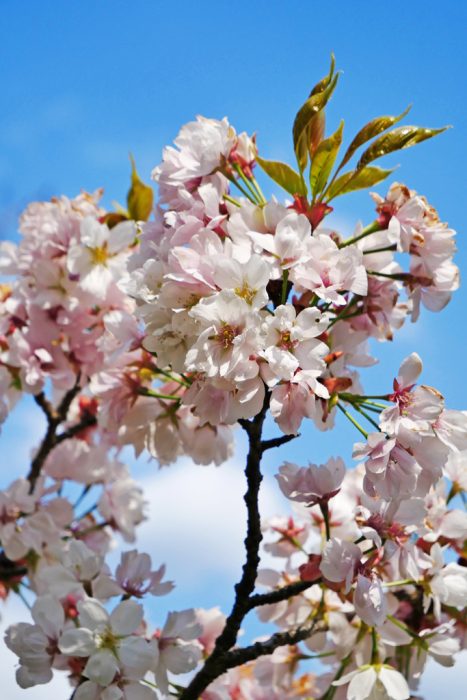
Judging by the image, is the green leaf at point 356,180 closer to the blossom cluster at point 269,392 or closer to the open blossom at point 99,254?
the blossom cluster at point 269,392

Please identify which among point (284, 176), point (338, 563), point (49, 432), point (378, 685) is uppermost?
point (49, 432)

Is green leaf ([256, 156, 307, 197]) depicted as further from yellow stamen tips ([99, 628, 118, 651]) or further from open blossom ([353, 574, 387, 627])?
yellow stamen tips ([99, 628, 118, 651])

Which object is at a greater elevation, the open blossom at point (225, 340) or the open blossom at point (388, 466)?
the open blossom at point (225, 340)

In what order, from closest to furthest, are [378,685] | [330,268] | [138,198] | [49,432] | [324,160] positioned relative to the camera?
[330,268]
[324,160]
[378,685]
[138,198]
[49,432]

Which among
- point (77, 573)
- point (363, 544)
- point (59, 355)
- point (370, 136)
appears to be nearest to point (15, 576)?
point (59, 355)

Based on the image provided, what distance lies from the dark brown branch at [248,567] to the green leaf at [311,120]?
467 millimetres

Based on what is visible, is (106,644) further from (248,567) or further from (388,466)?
(388,466)

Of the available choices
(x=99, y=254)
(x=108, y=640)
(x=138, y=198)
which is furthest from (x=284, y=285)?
(x=138, y=198)

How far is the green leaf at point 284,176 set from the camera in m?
1.71

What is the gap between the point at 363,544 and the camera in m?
1.94

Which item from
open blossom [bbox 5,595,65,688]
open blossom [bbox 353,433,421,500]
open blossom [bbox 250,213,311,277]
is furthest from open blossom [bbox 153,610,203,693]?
open blossom [bbox 250,213,311,277]

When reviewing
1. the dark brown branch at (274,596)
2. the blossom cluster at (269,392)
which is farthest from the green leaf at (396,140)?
the dark brown branch at (274,596)

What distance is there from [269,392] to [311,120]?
1.65ft

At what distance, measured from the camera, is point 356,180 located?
175cm
